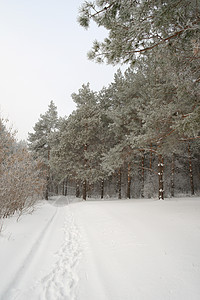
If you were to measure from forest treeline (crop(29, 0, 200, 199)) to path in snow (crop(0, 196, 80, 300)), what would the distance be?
497cm

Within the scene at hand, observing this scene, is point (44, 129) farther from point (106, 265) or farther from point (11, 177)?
point (106, 265)

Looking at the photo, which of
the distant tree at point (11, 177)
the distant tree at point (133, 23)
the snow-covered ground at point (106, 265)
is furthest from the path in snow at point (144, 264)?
the distant tree at point (133, 23)

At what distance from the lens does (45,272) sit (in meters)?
3.09

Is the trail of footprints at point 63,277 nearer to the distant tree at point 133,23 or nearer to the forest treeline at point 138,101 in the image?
the forest treeline at point 138,101

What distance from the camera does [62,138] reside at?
1700 cm

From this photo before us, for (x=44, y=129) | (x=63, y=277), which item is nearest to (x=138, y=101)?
(x=63, y=277)

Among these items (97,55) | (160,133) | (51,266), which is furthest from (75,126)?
(51,266)

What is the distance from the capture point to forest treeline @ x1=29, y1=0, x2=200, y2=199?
4293mm

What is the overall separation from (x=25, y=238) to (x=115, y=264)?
2999 mm

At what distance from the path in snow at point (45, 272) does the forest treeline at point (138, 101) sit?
4.97m

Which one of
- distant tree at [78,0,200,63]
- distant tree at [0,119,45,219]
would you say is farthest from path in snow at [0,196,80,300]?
distant tree at [78,0,200,63]

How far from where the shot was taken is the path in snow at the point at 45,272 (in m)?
2.44

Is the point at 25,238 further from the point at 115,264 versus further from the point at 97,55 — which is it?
the point at 97,55

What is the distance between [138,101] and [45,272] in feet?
43.9
